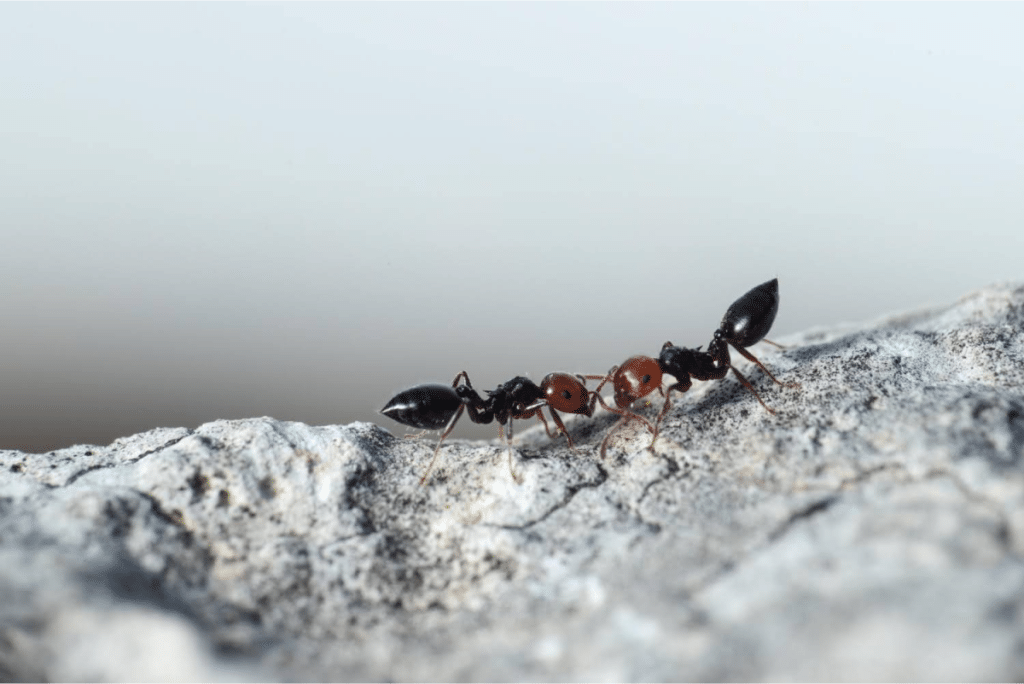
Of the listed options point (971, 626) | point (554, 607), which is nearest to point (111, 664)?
point (554, 607)

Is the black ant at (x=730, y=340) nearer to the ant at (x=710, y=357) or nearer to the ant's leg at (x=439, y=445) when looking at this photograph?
the ant at (x=710, y=357)

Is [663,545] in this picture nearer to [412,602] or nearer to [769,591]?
[769,591]

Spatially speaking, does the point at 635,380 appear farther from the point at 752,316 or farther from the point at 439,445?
the point at 439,445

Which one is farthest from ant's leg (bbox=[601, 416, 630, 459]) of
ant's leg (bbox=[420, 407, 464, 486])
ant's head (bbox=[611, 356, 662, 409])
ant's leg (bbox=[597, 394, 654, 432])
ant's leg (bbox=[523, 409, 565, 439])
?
ant's leg (bbox=[420, 407, 464, 486])

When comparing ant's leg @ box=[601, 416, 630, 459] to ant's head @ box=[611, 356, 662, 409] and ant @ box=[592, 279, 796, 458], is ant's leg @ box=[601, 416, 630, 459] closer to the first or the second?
ant @ box=[592, 279, 796, 458]

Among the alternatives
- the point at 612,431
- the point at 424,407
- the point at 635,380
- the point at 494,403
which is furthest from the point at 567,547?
the point at 494,403

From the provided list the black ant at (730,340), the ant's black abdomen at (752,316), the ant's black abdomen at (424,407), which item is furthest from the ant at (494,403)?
the ant's black abdomen at (752,316)

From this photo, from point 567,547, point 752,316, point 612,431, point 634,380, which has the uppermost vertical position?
point 752,316

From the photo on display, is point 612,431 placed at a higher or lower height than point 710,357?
lower
